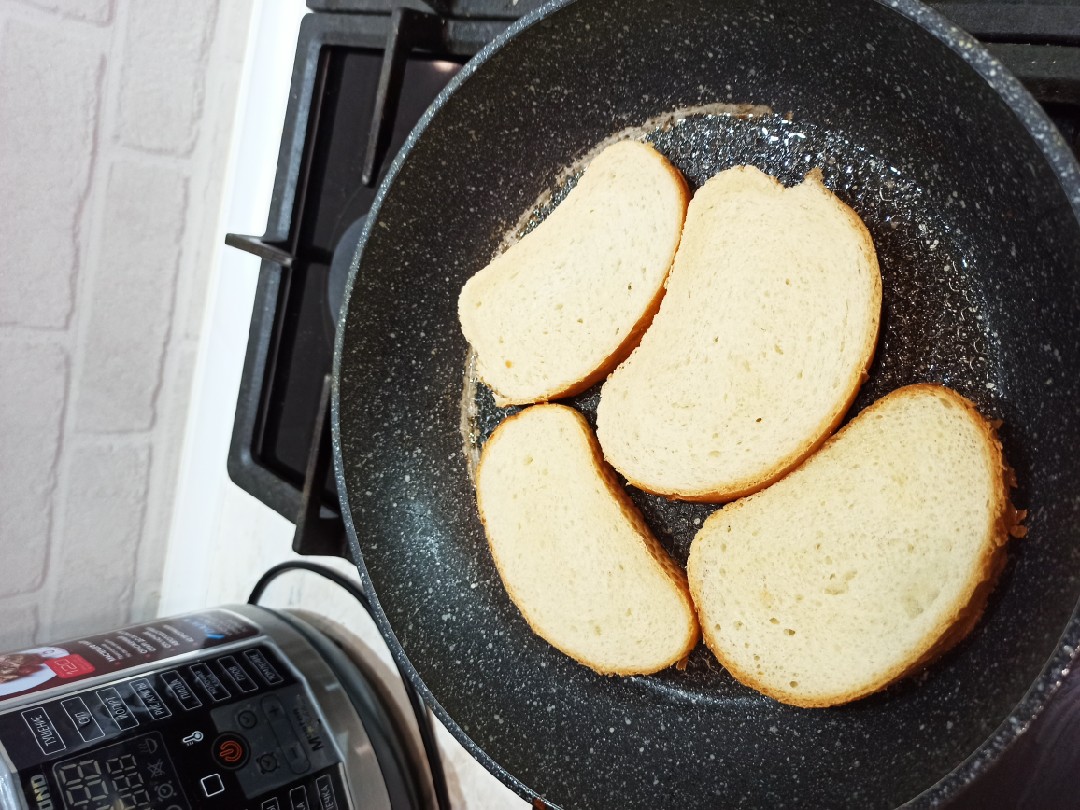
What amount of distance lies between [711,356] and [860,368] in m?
0.16

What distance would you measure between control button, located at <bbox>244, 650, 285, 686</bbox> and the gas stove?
0.15 meters

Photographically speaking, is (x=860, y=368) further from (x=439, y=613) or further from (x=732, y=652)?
(x=439, y=613)

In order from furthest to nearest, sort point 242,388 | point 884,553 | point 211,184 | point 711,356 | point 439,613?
point 211,184, point 242,388, point 439,613, point 711,356, point 884,553

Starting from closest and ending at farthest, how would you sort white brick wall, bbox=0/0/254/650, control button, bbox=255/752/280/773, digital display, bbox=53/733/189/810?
digital display, bbox=53/733/189/810, control button, bbox=255/752/280/773, white brick wall, bbox=0/0/254/650

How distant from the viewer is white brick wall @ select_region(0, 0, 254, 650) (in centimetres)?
117

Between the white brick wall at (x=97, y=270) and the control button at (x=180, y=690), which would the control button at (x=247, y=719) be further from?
the white brick wall at (x=97, y=270)

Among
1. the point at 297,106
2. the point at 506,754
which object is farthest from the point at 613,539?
the point at 297,106

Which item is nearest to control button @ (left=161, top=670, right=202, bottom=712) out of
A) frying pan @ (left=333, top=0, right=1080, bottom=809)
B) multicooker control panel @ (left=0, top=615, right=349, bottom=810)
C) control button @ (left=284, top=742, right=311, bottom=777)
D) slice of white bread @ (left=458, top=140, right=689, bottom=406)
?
multicooker control panel @ (left=0, top=615, right=349, bottom=810)

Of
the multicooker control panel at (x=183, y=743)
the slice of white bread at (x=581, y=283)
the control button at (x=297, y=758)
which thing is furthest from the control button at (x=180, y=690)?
the slice of white bread at (x=581, y=283)

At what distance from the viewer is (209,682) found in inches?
39.3

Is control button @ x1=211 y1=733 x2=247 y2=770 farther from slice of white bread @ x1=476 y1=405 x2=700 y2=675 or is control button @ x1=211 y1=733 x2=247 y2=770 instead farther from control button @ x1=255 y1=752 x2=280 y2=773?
slice of white bread @ x1=476 y1=405 x2=700 y2=675

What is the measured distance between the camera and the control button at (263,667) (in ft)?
3.43

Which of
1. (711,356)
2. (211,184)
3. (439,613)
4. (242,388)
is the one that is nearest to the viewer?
(711,356)

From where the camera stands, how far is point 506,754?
1.01m
